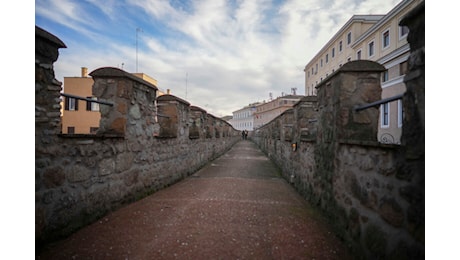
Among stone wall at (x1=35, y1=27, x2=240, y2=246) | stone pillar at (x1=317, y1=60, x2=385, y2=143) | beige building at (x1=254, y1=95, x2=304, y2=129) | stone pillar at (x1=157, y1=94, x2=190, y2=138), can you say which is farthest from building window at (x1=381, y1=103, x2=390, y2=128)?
beige building at (x1=254, y1=95, x2=304, y2=129)

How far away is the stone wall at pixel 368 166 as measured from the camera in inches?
64.7

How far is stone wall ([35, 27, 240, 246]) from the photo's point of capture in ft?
8.37

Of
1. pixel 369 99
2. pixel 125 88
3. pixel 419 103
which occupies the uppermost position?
pixel 125 88

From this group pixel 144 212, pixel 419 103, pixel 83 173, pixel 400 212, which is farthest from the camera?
pixel 144 212

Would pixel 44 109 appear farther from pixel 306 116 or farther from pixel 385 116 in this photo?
pixel 385 116

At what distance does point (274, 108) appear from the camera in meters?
54.5

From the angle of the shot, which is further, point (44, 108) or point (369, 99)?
point (369, 99)

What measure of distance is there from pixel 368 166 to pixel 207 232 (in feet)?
6.75

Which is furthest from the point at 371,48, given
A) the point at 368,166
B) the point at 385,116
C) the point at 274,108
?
the point at 274,108

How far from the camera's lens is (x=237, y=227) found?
126 inches

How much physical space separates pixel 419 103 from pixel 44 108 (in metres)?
3.45

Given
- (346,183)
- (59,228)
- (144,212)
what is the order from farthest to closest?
(144,212) → (346,183) → (59,228)

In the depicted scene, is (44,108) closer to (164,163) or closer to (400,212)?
(164,163)

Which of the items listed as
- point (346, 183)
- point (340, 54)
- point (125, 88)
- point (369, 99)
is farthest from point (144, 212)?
point (340, 54)
